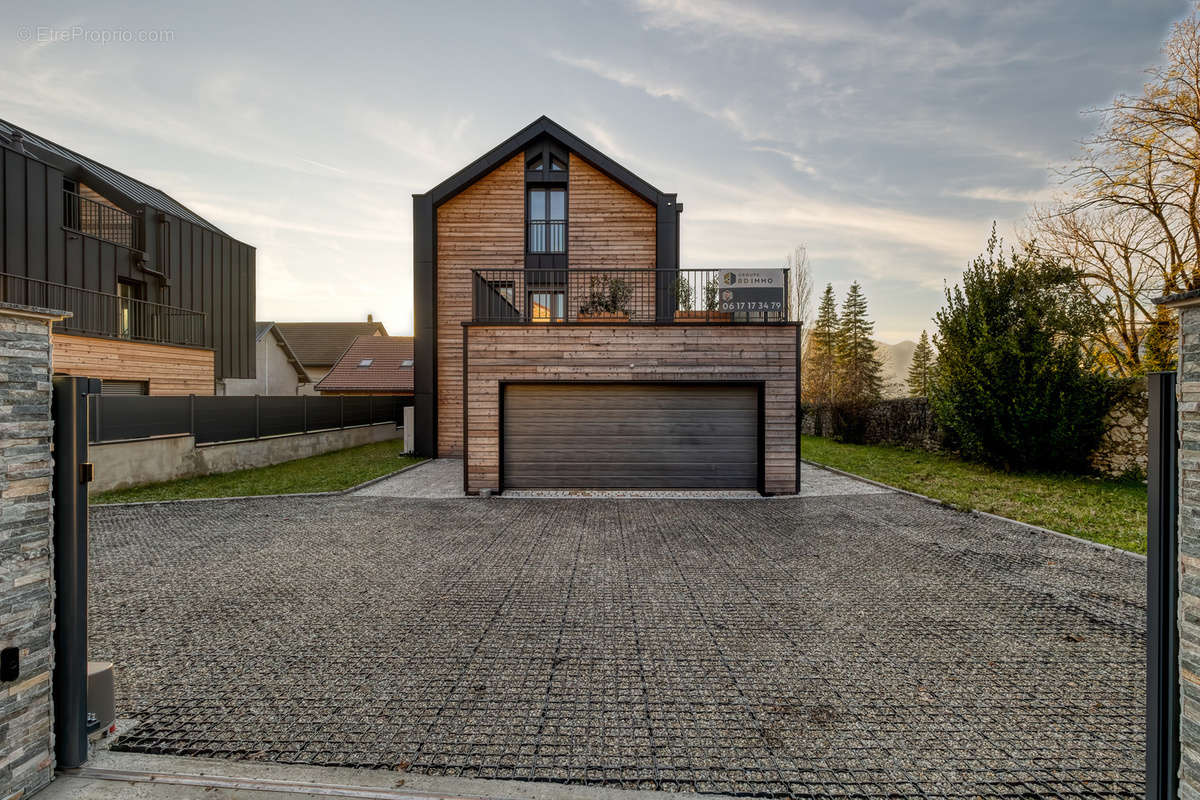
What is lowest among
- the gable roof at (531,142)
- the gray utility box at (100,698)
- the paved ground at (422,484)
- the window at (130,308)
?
the paved ground at (422,484)

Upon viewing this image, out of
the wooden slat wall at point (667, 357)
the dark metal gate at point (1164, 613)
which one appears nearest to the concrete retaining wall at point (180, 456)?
the wooden slat wall at point (667, 357)

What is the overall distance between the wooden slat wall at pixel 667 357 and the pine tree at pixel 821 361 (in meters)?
16.8

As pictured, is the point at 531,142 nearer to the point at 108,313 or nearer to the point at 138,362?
the point at 138,362

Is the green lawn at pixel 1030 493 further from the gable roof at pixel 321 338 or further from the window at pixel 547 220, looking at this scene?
the gable roof at pixel 321 338

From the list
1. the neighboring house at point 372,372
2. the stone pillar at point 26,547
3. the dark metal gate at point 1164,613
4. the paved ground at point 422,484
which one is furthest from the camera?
the neighboring house at point 372,372

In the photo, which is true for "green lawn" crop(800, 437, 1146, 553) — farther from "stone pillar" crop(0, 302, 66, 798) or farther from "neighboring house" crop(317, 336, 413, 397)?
"neighboring house" crop(317, 336, 413, 397)

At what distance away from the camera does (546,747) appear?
2.36 meters

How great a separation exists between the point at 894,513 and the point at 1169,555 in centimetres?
639

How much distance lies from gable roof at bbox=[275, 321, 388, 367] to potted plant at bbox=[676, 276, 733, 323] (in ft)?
95.0

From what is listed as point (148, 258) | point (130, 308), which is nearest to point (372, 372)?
point (148, 258)

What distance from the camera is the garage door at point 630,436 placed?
9000mm

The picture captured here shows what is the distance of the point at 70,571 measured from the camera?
2109 mm

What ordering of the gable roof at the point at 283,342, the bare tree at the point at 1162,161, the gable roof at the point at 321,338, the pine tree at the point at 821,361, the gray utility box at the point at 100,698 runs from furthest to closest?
the gable roof at the point at 321,338, the pine tree at the point at 821,361, the gable roof at the point at 283,342, the bare tree at the point at 1162,161, the gray utility box at the point at 100,698

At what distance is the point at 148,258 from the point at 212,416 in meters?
8.13
